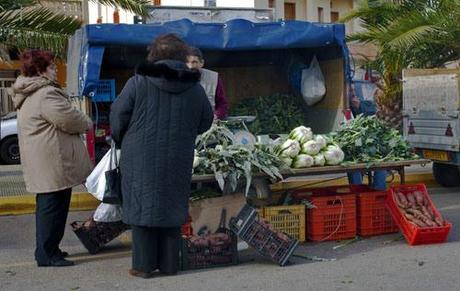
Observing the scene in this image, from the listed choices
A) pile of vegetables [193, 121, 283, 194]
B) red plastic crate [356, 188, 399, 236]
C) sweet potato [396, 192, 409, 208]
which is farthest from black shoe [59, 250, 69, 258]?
sweet potato [396, 192, 409, 208]

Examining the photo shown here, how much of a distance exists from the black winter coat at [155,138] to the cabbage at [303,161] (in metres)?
1.52

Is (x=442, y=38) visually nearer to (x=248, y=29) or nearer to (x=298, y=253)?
(x=248, y=29)

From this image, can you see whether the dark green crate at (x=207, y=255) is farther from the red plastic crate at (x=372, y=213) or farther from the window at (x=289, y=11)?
the window at (x=289, y=11)

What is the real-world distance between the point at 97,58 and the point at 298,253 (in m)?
3.25

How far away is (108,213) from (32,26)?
16.1ft

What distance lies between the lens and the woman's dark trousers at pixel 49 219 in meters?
6.36

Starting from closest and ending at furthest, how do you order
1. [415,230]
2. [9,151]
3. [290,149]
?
[415,230]
[290,149]
[9,151]

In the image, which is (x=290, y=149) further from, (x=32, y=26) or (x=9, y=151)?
(x=9, y=151)

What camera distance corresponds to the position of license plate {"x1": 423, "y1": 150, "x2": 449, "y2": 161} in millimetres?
10813

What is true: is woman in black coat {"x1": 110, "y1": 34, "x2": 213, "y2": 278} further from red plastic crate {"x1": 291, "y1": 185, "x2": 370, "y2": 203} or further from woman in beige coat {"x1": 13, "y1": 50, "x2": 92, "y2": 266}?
red plastic crate {"x1": 291, "y1": 185, "x2": 370, "y2": 203}

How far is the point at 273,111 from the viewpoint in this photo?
33.1 ft

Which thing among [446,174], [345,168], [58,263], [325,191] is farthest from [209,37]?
[446,174]

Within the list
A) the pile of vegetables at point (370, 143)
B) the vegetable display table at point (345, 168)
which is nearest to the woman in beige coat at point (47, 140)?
the vegetable display table at point (345, 168)

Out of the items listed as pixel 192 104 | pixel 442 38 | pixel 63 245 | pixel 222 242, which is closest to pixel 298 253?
pixel 222 242
